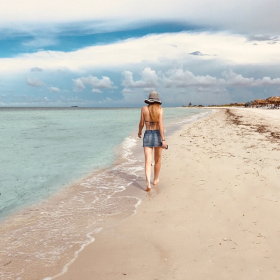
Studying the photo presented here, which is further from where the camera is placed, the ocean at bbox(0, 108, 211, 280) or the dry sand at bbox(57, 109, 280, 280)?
the ocean at bbox(0, 108, 211, 280)

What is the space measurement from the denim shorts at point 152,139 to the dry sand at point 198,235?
1.20 m

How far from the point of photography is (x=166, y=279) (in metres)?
3.25

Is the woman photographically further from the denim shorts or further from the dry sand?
the dry sand

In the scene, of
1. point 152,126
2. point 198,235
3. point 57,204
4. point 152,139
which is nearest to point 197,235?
point 198,235

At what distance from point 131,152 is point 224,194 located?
7480 millimetres

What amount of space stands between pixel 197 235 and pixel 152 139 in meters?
3.21

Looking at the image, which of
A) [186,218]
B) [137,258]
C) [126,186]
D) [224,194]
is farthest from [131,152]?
[137,258]

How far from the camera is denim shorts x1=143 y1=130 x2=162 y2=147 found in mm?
7008

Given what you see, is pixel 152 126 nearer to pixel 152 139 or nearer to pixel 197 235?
pixel 152 139

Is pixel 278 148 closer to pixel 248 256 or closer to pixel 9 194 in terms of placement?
pixel 248 256

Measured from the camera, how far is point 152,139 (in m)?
7.04

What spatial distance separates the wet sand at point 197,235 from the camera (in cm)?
344

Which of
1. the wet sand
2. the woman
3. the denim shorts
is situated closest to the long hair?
the woman

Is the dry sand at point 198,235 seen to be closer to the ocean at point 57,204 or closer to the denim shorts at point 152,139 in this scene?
the ocean at point 57,204
